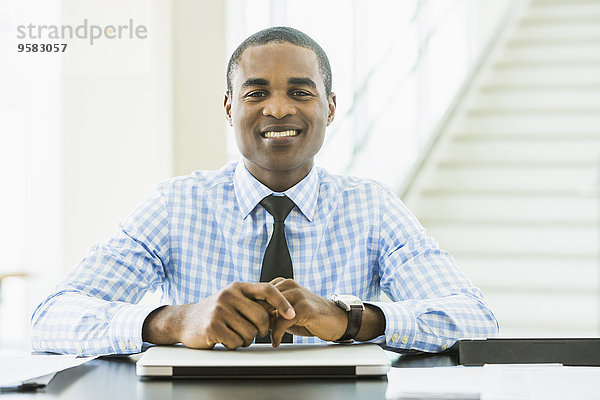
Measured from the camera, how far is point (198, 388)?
3.25 ft

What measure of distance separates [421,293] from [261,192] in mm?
453

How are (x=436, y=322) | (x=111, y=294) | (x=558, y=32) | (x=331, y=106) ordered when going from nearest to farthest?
(x=436, y=322), (x=111, y=294), (x=331, y=106), (x=558, y=32)

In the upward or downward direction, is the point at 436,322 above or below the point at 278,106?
below

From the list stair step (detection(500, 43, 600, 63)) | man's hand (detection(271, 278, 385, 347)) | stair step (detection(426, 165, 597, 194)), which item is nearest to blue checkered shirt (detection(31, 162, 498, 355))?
man's hand (detection(271, 278, 385, 347))

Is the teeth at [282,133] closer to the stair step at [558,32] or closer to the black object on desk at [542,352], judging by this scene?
the black object on desk at [542,352]

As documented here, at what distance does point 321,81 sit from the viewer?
5.93 ft

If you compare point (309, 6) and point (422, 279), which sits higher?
point (309, 6)

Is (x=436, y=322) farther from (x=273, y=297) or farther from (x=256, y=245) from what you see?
(x=256, y=245)

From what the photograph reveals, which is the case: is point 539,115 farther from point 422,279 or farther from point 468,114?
point 422,279

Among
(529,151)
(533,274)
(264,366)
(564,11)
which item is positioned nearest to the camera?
(264,366)

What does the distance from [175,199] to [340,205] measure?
1.34 feet

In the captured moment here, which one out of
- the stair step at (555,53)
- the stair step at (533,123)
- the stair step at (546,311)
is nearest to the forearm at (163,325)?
the stair step at (546,311)

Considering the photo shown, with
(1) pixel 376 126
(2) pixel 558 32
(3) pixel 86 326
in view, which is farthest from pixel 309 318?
(2) pixel 558 32

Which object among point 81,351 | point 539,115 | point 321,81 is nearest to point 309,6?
point 539,115
